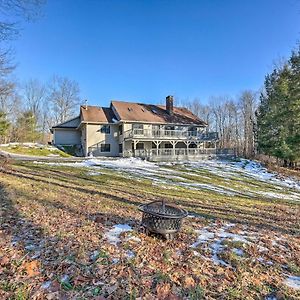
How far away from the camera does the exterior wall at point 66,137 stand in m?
32.8

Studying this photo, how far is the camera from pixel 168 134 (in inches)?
1155

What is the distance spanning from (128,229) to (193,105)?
53.3 metres

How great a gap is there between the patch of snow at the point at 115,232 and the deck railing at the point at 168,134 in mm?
22581

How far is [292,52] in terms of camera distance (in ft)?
88.7

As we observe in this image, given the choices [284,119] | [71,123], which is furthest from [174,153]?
[71,123]

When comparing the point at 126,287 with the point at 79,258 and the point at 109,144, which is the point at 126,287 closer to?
the point at 79,258

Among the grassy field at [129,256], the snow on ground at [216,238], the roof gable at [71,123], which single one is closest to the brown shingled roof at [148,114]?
the roof gable at [71,123]

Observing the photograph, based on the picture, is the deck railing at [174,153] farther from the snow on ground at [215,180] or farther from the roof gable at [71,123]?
the roof gable at [71,123]

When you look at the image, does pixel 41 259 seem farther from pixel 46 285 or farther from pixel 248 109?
pixel 248 109

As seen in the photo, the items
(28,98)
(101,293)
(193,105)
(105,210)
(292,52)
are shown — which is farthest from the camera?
(193,105)

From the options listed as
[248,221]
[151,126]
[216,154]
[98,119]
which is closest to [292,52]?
[216,154]

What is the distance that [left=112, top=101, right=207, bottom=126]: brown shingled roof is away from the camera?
29930 millimetres

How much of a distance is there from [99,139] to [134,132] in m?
5.08

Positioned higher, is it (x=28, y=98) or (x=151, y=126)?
(x=28, y=98)
